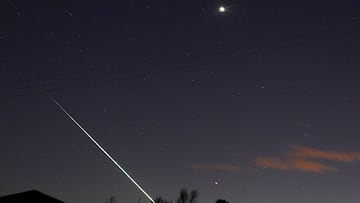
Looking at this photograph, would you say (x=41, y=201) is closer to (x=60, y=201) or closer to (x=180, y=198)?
(x=60, y=201)

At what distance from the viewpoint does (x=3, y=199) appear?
40.6 meters

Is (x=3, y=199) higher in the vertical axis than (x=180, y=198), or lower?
lower

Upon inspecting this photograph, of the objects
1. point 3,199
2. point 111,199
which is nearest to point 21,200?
point 3,199

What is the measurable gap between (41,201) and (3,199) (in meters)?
3.08

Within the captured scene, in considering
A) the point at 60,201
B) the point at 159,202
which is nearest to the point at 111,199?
the point at 159,202

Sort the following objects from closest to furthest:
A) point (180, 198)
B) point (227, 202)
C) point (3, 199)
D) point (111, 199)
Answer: point (3, 199), point (227, 202), point (180, 198), point (111, 199)

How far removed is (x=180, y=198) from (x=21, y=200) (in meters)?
24.3

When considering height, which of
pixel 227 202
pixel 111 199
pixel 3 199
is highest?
pixel 111 199

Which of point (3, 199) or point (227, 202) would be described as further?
point (227, 202)

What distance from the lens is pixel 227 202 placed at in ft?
167

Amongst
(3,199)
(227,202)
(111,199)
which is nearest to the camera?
(3,199)

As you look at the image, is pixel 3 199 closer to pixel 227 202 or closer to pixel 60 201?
pixel 60 201

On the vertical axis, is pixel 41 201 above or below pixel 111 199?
below

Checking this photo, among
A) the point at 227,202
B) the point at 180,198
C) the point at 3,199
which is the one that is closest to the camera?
the point at 3,199
